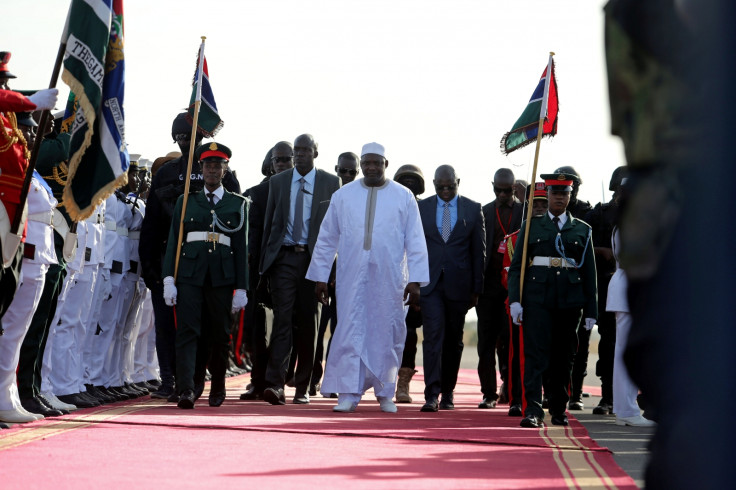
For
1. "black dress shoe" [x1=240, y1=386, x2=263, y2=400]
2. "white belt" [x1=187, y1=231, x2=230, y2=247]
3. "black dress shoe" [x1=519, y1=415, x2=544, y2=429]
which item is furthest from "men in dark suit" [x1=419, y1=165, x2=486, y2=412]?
"white belt" [x1=187, y1=231, x2=230, y2=247]

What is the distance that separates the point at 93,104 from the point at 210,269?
2775 mm

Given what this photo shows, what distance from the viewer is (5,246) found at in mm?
7348

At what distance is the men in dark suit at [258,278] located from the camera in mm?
12633

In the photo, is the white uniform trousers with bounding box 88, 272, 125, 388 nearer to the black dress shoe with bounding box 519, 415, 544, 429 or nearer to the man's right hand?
the man's right hand

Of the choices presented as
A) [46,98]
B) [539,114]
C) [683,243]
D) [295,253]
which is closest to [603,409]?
[539,114]

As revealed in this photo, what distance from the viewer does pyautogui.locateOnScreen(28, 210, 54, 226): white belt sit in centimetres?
839

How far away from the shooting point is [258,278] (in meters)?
13.0

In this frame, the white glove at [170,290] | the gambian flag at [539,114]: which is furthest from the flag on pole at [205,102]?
the gambian flag at [539,114]

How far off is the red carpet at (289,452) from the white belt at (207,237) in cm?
159

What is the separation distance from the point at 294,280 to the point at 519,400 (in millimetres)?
2624

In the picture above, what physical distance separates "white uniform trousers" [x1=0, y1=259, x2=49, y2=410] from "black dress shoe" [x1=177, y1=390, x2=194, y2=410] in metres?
1.97

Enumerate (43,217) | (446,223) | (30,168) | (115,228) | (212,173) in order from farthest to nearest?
(446,223) → (115,228) → (212,173) → (43,217) → (30,168)

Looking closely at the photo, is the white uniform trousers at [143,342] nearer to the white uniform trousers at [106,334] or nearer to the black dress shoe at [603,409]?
the white uniform trousers at [106,334]

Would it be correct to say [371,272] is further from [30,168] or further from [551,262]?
[30,168]
